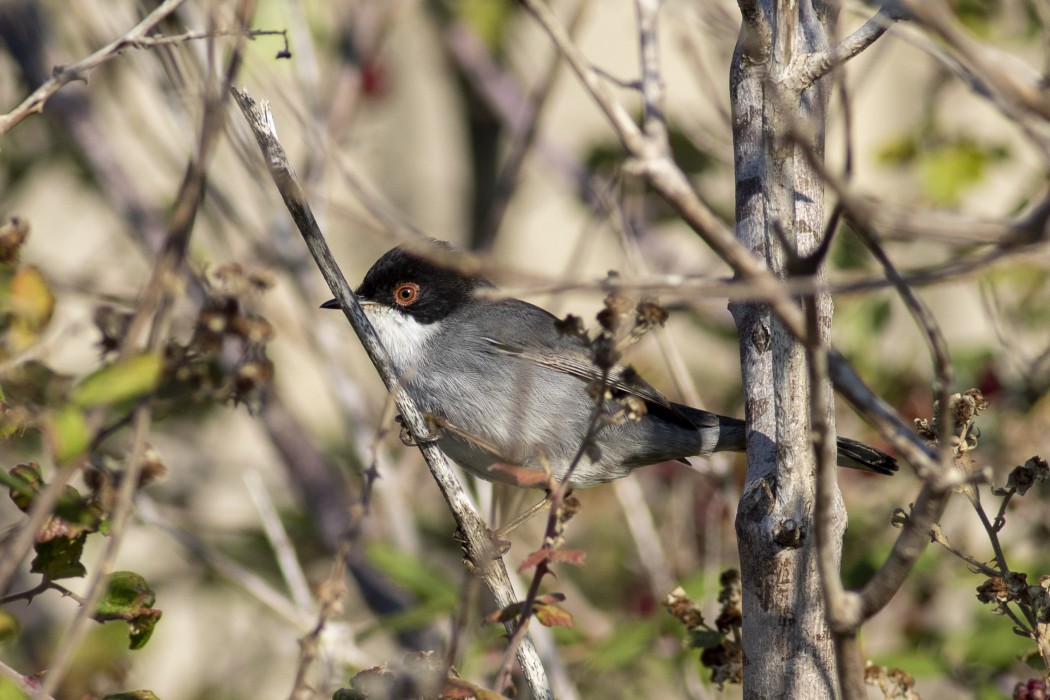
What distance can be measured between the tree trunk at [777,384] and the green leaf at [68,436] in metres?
1.27

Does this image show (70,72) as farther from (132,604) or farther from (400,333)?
(400,333)

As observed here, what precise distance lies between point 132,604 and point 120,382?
2.33 feet

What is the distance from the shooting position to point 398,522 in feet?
15.0

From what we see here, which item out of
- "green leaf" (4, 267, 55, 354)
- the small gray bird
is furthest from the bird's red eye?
"green leaf" (4, 267, 55, 354)

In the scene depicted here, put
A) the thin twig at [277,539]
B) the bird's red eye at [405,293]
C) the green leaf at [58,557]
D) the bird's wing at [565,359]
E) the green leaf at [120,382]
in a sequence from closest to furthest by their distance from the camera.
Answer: the green leaf at [120,382] → the green leaf at [58,557] → the thin twig at [277,539] → the bird's wing at [565,359] → the bird's red eye at [405,293]

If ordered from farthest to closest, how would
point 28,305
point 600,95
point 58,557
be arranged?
point 58,557, point 28,305, point 600,95

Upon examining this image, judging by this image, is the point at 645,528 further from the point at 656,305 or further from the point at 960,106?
the point at 960,106

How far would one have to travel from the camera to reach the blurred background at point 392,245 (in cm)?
345

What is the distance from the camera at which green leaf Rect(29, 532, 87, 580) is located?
6.57ft

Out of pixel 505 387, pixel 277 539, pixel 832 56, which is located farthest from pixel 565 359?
pixel 832 56

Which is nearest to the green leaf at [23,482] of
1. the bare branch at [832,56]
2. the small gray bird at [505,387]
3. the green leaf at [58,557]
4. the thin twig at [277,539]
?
the green leaf at [58,557]

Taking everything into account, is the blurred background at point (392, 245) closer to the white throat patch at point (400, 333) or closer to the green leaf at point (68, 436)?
the white throat patch at point (400, 333)

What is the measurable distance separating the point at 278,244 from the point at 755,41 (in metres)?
3.00

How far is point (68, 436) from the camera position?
1.50 meters
